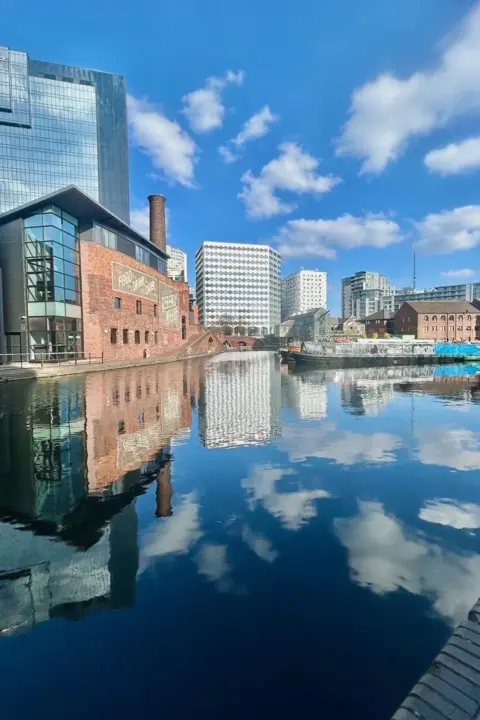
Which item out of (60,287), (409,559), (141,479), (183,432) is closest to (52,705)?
(409,559)

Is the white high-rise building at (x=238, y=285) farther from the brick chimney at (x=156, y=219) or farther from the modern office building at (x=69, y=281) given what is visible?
the modern office building at (x=69, y=281)

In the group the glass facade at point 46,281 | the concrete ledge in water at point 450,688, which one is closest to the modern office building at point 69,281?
the glass facade at point 46,281

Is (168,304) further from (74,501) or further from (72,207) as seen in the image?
(74,501)

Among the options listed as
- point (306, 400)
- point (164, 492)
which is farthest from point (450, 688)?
point (306, 400)

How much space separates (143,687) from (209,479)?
173 inches

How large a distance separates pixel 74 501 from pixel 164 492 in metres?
1.46

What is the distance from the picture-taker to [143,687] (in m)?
2.72

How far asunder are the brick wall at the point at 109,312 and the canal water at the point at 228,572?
25.3 metres

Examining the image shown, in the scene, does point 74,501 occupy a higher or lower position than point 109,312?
lower

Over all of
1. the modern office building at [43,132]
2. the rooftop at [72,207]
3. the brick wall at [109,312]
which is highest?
the modern office building at [43,132]

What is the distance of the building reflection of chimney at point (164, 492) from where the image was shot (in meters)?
5.72

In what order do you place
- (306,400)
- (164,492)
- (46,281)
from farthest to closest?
1. (46,281)
2. (306,400)
3. (164,492)

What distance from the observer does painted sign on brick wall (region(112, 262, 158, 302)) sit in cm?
3616

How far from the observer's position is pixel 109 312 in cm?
3491
